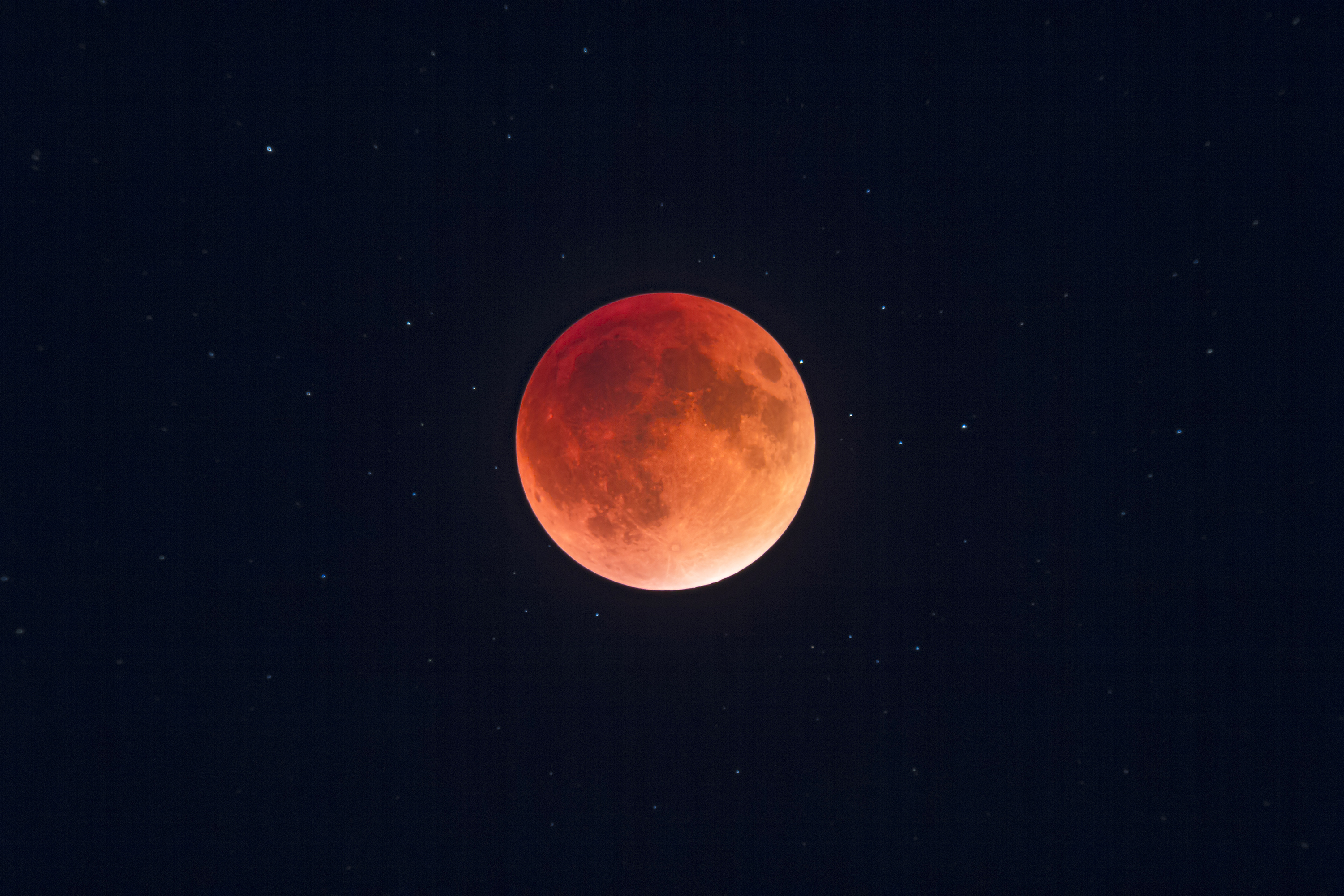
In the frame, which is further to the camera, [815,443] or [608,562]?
[815,443]

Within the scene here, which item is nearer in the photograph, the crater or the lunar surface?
the lunar surface

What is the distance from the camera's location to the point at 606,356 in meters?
2.88

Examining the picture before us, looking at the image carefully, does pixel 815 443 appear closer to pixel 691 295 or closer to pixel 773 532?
pixel 773 532

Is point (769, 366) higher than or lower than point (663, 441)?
higher

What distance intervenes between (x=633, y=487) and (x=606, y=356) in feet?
2.30

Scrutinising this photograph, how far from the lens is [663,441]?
2779 mm

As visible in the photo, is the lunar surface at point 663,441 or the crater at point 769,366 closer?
the lunar surface at point 663,441

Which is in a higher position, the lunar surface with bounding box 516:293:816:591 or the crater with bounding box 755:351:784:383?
the crater with bounding box 755:351:784:383

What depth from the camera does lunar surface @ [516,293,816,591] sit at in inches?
110

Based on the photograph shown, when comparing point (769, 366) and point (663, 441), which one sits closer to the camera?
point (663, 441)

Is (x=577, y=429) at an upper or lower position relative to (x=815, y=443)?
lower

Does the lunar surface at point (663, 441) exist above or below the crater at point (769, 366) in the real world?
below

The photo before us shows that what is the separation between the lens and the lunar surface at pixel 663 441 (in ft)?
9.20

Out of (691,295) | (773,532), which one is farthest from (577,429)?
(773,532)
